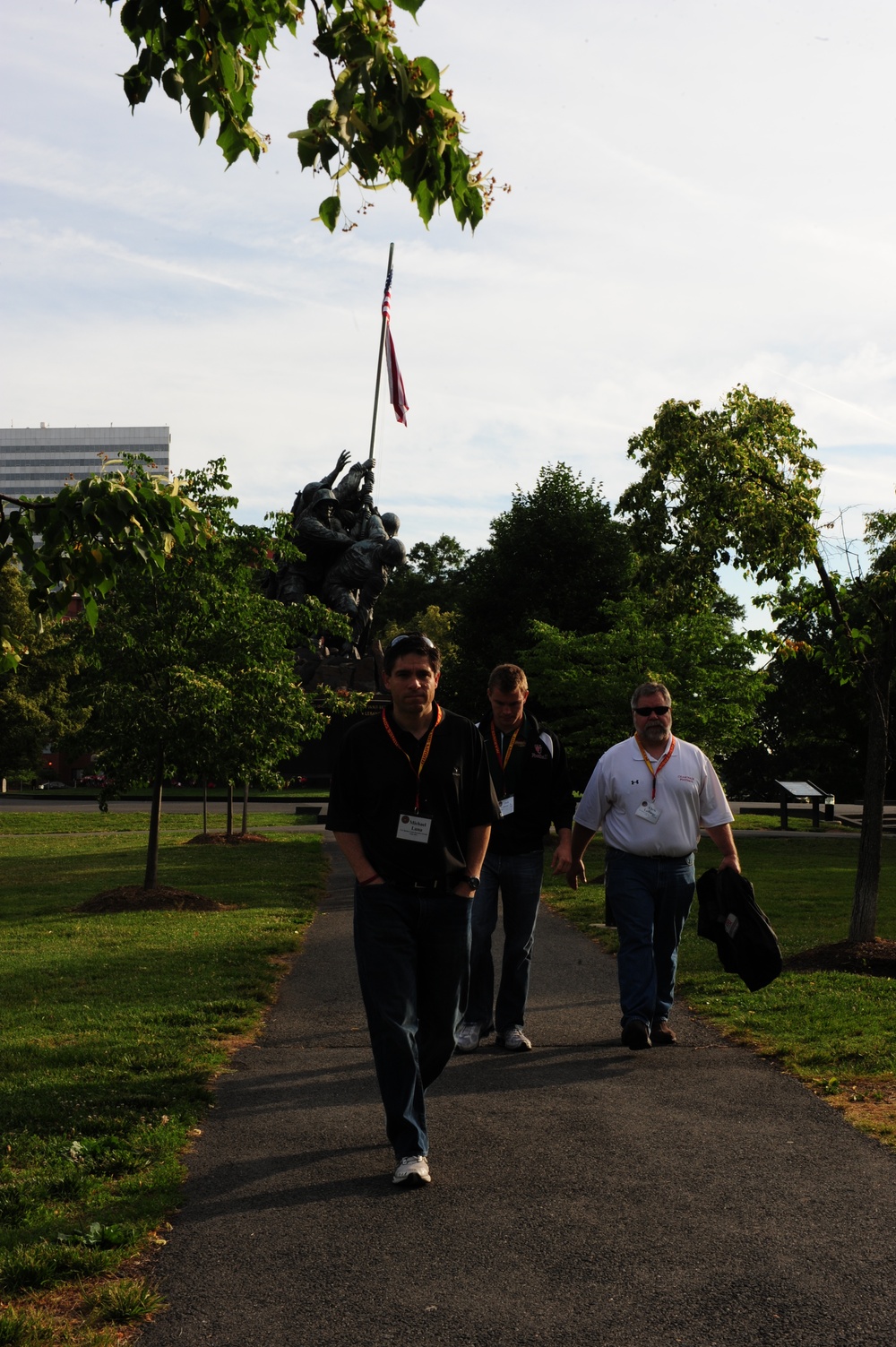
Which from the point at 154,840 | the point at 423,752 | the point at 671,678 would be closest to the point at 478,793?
the point at 423,752

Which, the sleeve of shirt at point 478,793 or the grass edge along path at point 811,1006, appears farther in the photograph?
the grass edge along path at point 811,1006

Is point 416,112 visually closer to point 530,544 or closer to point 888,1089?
point 888,1089

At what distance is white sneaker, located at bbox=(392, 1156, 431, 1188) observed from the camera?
185 inches

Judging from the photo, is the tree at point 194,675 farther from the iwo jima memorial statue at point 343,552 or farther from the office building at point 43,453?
the office building at point 43,453

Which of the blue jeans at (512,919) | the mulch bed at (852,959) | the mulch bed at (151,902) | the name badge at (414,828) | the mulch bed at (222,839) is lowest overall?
the mulch bed at (222,839)

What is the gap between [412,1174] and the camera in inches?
185

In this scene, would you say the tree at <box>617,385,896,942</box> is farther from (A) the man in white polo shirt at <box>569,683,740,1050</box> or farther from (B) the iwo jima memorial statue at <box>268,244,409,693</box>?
(B) the iwo jima memorial statue at <box>268,244,409,693</box>

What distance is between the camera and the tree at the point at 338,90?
393 cm

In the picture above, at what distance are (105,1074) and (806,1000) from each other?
4556mm

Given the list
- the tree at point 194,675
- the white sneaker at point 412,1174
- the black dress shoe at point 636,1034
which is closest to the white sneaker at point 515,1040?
the black dress shoe at point 636,1034

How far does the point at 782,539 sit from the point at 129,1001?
6.41m

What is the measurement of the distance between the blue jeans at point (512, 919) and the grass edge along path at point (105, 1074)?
1542 millimetres

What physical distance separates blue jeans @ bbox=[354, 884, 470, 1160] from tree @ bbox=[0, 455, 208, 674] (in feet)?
7.29

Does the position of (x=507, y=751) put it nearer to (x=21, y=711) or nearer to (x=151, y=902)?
(x=151, y=902)
